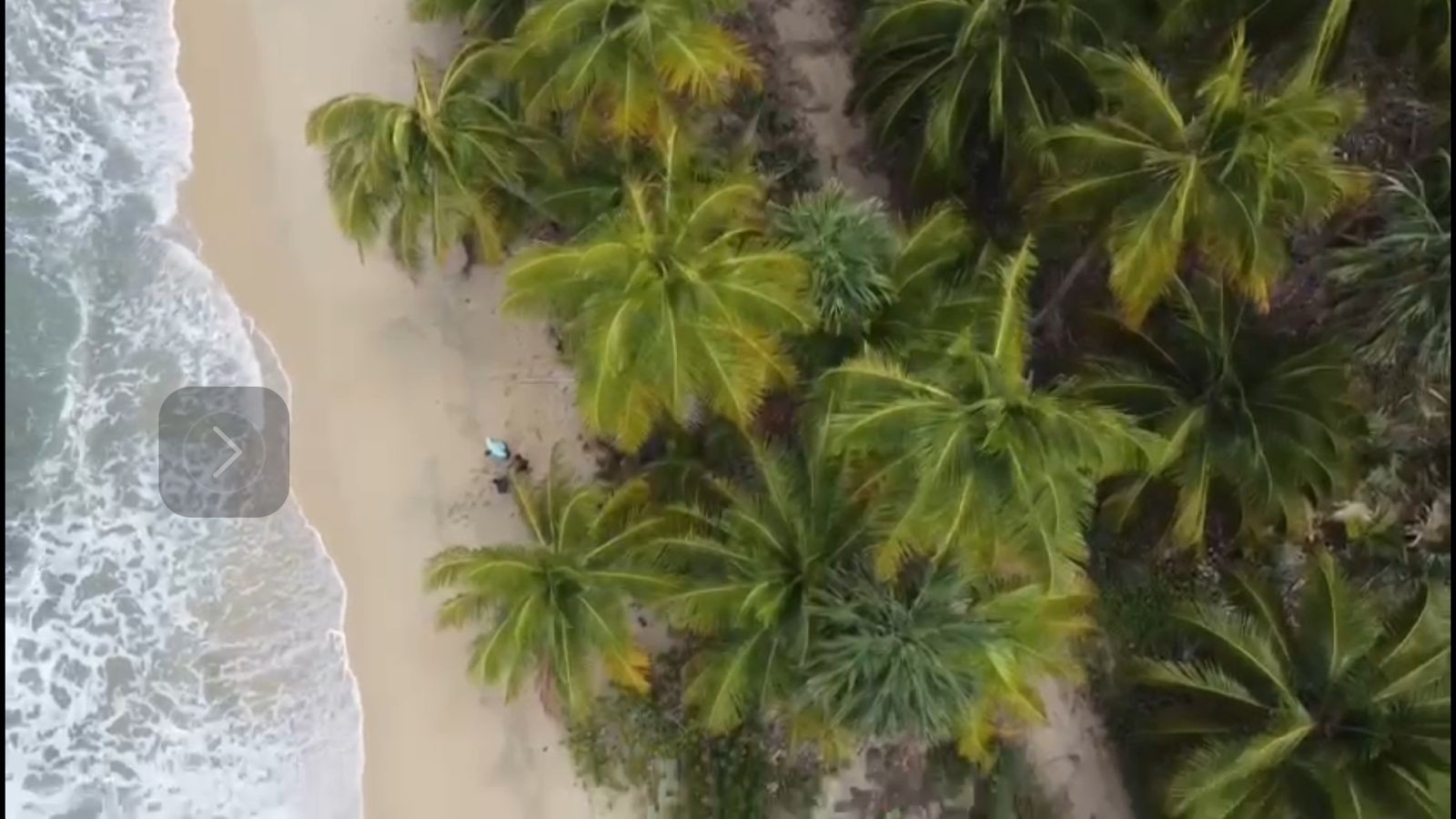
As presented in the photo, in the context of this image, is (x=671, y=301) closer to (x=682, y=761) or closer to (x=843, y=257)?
(x=843, y=257)

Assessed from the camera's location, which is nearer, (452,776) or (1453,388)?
(1453,388)

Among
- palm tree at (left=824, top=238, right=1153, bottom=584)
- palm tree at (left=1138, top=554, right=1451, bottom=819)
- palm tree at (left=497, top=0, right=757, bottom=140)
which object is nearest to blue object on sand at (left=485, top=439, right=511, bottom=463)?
palm tree at (left=497, top=0, right=757, bottom=140)

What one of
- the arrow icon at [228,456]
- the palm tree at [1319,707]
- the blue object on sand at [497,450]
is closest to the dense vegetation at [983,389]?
the palm tree at [1319,707]

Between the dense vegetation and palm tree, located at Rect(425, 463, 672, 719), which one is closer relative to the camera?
the dense vegetation

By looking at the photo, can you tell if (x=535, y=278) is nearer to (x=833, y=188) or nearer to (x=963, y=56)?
(x=833, y=188)

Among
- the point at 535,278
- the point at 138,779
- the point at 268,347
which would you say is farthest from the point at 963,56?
the point at 138,779

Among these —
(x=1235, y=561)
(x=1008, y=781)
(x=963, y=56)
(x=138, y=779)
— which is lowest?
(x=138, y=779)

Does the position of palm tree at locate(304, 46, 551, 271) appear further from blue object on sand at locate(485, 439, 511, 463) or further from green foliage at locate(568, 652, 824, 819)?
green foliage at locate(568, 652, 824, 819)

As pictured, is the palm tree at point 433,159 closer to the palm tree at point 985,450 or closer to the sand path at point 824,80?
the sand path at point 824,80
